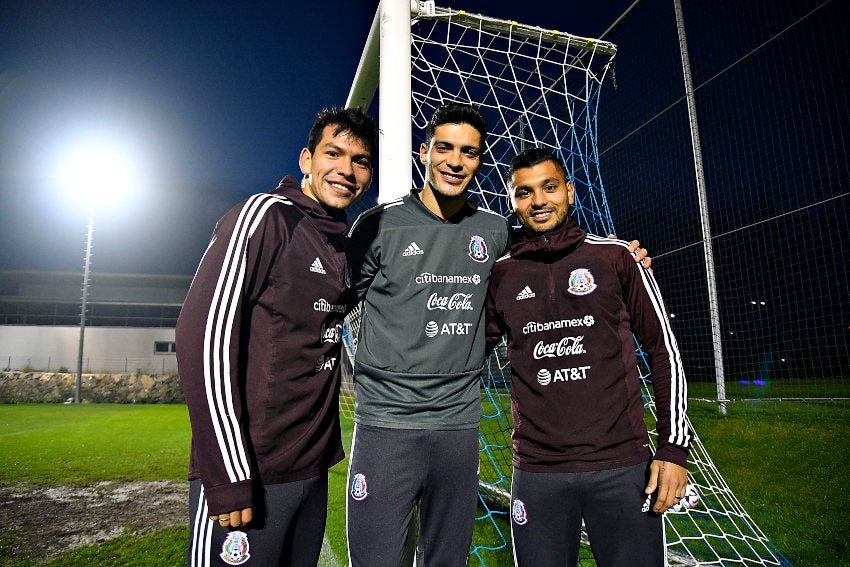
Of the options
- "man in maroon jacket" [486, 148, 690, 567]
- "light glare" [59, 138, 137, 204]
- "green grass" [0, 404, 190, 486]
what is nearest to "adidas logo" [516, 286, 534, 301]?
"man in maroon jacket" [486, 148, 690, 567]

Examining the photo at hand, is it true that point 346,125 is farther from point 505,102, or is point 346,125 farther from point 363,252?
point 505,102

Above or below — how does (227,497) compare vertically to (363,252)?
below

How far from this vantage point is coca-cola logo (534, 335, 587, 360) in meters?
1.76

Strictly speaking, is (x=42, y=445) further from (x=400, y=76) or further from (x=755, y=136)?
(x=755, y=136)

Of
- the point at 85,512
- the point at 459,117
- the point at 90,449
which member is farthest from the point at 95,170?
the point at 459,117

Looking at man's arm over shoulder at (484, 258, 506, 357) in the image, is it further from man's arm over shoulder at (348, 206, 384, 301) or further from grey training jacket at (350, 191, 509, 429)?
man's arm over shoulder at (348, 206, 384, 301)

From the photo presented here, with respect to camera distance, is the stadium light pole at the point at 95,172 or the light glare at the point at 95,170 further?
the light glare at the point at 95,170

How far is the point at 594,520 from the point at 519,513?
248 millimetres

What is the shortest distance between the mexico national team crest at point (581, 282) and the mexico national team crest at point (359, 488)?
1.00 m

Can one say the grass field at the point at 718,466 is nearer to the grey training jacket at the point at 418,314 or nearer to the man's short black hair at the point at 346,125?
the grey training jacket at the point at 418,314

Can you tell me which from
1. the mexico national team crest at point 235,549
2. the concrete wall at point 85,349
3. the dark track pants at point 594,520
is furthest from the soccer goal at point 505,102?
the concrete wall at point 85,349

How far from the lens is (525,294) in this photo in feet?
6.21

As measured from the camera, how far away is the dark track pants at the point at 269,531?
138 centimetres

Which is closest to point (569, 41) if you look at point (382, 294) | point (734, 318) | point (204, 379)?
point (382, 294)
